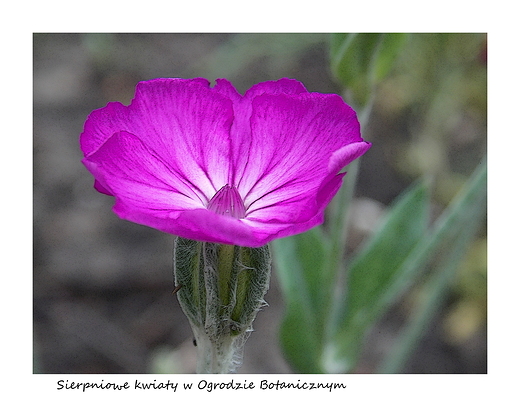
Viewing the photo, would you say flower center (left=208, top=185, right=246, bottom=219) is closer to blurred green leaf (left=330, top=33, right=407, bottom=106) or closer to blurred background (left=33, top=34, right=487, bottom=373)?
blurred green leaf (left=330, top=33, right=407, bottom=106)

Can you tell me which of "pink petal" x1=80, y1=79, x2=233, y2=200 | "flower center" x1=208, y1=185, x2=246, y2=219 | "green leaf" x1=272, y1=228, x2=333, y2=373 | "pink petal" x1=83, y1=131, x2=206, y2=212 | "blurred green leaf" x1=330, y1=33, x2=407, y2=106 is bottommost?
"green leaf" x1=272, y1=228, x2=333, y2=373

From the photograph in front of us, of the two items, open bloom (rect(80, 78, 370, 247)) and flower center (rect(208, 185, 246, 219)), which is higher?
open bloom (rect(80, 78, 370, 247))

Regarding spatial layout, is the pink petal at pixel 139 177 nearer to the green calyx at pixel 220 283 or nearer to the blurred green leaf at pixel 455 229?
the green calyx at pixel 220 283

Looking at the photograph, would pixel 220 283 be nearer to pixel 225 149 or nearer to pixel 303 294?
pixel 225 149

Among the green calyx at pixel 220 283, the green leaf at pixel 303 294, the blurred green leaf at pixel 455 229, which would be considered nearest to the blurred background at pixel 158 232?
the green leaf at pixel 303 294

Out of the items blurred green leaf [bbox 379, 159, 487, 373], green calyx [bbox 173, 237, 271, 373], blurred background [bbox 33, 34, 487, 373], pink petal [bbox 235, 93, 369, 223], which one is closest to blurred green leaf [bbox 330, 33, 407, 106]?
blurred green leaf [bbox 379, 159, 487, 373]
